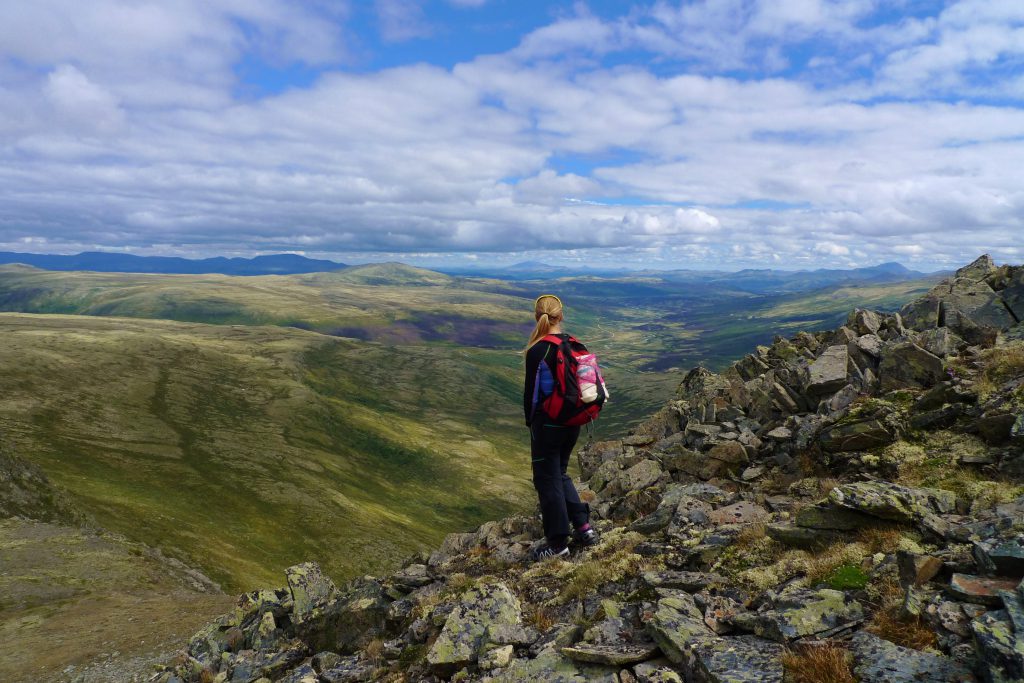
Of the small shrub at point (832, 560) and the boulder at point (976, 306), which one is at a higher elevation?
the boulder at point (976, 306)

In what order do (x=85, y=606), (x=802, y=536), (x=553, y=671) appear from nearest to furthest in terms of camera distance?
(x=553, y=671) < (x=802, y=536) < (x=85, y=606)

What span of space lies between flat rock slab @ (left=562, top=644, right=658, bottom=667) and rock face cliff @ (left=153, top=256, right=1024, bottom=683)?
38 mm

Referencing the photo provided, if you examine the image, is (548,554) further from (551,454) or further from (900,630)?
(900,630)

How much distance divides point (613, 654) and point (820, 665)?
321 cm

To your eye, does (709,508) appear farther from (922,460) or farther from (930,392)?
(930,392)

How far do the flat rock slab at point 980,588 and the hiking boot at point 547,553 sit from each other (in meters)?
9.70

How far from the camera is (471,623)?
12016 millimetres

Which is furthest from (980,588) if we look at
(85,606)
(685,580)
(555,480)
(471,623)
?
(85,606)

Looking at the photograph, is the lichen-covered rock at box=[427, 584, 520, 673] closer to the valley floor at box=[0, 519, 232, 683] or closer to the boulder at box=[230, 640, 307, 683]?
the boulder at box=[230, 640, 307, 683]

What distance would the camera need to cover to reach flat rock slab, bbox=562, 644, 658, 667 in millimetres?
8988

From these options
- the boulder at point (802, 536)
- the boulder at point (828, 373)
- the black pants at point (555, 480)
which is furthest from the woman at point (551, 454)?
the boulder at point (828, 373)

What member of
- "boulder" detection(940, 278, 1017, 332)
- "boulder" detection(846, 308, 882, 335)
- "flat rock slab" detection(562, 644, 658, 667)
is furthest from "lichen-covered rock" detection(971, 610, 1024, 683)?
"boulder" detection(846, 308, 882, 335)

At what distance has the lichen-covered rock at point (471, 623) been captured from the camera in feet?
37.0

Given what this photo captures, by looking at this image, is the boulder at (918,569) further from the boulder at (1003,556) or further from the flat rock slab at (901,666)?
the flat rock slab at (901,666)
